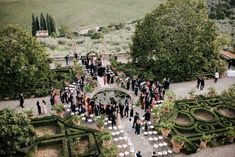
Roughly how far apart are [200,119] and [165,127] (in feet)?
12.1

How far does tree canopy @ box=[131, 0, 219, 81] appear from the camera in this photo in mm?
33688

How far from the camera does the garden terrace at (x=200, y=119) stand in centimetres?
2550

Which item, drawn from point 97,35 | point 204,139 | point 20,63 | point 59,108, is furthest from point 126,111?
point 97,35

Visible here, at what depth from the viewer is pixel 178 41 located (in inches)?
1331

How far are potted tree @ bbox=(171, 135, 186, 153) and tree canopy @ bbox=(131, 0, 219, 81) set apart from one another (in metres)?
10.5

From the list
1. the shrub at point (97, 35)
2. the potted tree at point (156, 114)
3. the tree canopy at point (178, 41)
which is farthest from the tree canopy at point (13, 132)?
the shrub at point (97, 35)

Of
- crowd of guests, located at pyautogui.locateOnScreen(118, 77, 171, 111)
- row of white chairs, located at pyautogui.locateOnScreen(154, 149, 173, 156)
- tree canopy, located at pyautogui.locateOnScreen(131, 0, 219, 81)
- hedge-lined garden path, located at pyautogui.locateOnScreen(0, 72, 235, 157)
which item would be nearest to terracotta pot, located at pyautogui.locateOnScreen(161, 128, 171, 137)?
hedge-lined garden path, located at pyautogui.locateOnScreen(0, 72, 235, 157)

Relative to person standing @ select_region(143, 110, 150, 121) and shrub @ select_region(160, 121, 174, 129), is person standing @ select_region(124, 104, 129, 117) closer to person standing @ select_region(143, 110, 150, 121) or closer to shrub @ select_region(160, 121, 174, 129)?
person standing @ select_region(143, 110, 150, 121)

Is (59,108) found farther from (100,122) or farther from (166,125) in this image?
(166,125)

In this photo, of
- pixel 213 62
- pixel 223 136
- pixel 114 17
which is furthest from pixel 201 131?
pixel 114 17

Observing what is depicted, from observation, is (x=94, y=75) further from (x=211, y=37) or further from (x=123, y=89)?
(x=211, y=37)

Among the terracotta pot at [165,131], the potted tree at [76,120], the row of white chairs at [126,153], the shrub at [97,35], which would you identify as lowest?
the row of white chairs at [126,153]

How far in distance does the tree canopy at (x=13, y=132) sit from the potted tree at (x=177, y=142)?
30.2 ft

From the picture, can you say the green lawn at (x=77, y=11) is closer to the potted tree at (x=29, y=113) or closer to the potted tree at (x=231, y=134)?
the potted tree at (x=29, y=113)
